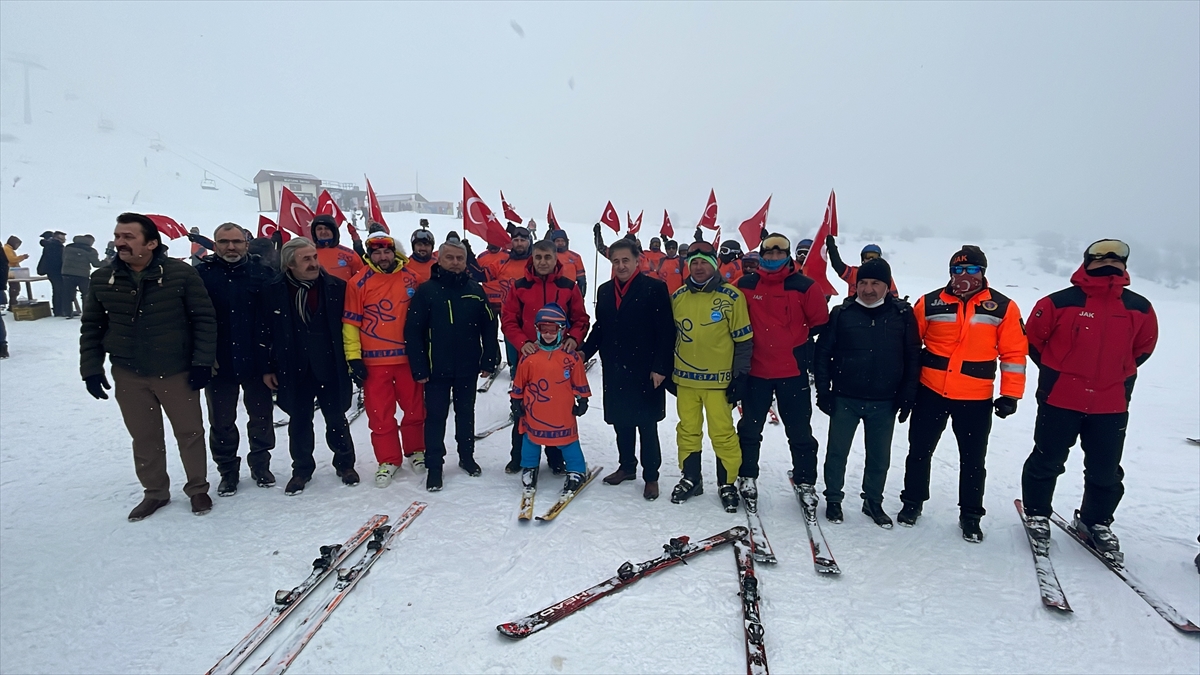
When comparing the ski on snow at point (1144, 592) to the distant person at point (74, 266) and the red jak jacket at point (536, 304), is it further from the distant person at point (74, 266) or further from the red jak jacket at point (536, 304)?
the distant person at point (74, 266)

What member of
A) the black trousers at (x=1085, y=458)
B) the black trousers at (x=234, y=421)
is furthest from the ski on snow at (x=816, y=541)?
the black trousers at (x=234, y=421)

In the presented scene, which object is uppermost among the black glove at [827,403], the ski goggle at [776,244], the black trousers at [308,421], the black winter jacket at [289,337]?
the ski goggle at [776,244]

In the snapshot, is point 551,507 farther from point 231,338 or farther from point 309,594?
point 231,338

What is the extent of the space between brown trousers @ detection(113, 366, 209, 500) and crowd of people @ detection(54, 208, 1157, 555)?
16 millimetres

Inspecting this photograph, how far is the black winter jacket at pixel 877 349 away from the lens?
388cm

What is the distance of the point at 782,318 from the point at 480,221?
4.49 meters

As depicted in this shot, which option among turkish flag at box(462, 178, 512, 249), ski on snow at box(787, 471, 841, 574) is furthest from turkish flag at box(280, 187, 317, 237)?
ski on snow at box(787, 471, 841, 574)

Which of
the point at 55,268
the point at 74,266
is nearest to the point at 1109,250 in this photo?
the point at 74,266

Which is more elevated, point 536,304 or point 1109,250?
point 1109,250

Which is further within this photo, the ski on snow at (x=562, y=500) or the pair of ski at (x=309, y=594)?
the ski on snow at (x=562, y=500)

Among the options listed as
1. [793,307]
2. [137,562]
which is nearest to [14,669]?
[137,562]

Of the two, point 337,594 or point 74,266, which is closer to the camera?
point 337,594

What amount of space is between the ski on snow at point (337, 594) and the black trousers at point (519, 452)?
3.43ft

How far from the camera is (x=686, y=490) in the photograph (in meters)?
4.47
